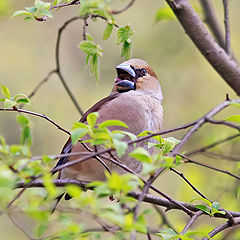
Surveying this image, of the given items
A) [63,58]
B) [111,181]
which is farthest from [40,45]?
[111,181]

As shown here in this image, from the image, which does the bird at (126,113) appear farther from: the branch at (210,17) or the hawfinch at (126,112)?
the branch at (210,17)

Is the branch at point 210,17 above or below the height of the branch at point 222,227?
above

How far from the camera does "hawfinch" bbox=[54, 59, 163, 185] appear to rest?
3602mm

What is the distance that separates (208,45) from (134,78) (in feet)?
2.78

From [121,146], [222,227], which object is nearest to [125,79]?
[222,227]

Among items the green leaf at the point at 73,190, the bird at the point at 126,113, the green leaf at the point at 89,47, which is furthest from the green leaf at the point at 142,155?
the bird at the point at 126,113

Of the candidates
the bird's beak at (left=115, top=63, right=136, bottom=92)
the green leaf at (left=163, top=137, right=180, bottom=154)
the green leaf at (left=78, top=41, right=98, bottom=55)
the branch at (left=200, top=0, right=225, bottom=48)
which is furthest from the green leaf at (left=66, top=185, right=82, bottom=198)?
the branch at (left=200, top=0, right=225, bottom=48)

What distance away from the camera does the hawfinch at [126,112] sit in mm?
3602

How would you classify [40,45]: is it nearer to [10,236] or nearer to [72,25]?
[72,25]

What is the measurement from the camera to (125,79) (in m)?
4.14

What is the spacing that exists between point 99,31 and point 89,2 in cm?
547

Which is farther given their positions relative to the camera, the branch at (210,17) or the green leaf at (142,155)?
the branch at (210,17)

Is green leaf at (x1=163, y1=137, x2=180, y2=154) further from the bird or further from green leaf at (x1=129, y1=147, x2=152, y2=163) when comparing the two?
the bird

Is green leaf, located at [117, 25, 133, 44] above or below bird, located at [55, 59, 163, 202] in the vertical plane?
above
